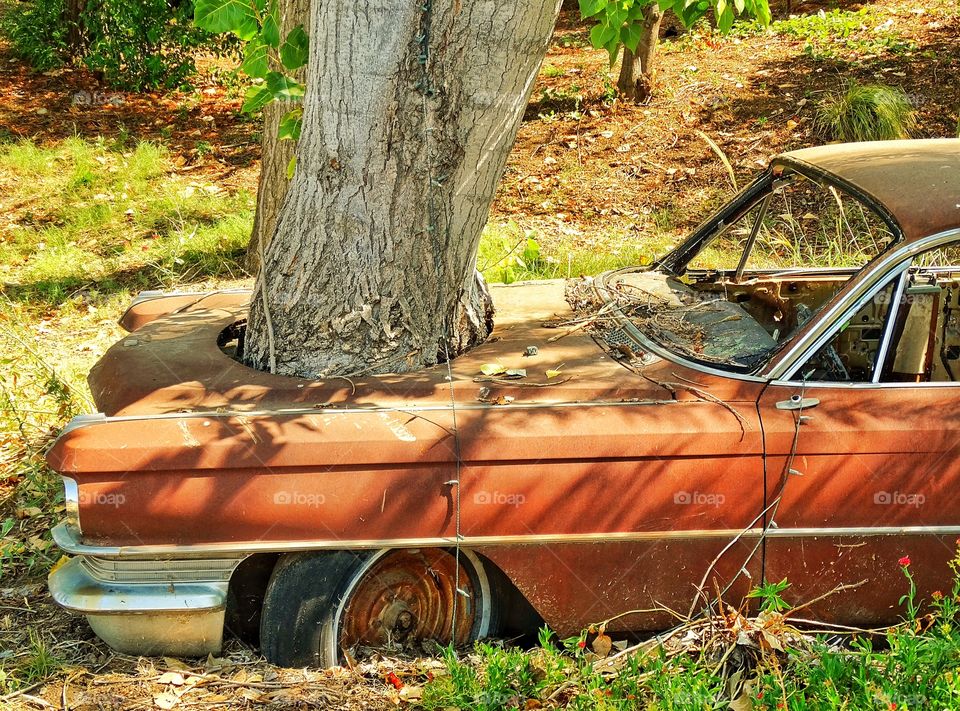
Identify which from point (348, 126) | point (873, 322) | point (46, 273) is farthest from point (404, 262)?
point (46, 273)

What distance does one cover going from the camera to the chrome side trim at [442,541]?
3053 mm

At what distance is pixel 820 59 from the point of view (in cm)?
1016

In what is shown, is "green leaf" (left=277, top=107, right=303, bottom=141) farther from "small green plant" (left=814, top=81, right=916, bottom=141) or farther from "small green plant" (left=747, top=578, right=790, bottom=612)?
"small green plant" (left=814, top=81, right=916, bottom=141)

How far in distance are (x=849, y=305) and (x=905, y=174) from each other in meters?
0.66

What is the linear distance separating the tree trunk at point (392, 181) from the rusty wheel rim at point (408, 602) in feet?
2.66

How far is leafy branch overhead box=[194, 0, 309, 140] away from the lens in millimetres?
3961

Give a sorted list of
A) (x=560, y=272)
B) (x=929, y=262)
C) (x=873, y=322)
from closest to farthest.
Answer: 1. (x=873, y=322)
2. (x=929, y=262)
3. (x=560, y=272)

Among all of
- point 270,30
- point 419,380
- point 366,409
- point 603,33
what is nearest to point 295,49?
point 270,30

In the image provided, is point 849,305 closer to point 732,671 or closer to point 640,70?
point 732,671

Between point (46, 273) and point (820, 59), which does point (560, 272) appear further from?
point (820, 59)

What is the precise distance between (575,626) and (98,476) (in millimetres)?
1589

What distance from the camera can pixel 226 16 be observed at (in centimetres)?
398

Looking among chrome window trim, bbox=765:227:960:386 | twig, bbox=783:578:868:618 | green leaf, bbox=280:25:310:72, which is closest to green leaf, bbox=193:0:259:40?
green leaf, bbox=280:25:310:72

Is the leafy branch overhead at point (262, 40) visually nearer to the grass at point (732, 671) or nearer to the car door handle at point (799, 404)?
the car door handle at point (799, 404)
